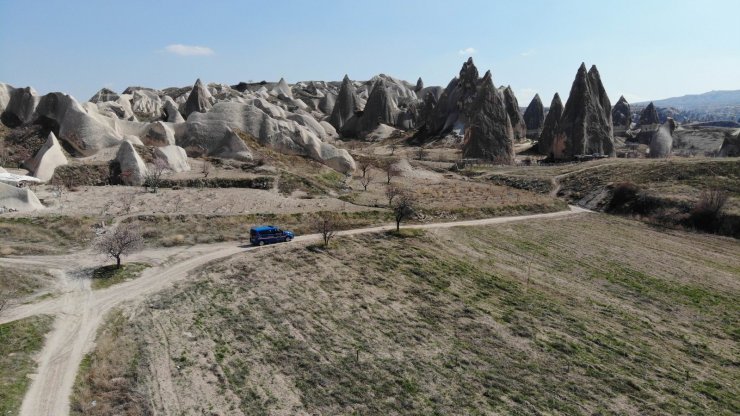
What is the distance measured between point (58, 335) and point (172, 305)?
507cm

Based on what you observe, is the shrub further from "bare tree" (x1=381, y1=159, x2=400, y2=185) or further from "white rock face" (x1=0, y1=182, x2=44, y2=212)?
"white rock face" (x1=0, y1=182, x2=44, y2=212)

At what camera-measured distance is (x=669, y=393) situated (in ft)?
69.2

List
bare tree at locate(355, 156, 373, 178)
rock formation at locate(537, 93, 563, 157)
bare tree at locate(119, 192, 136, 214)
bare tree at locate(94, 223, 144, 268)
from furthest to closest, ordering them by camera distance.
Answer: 1. rock formation at locate(537, 93, 563, 157)
2. bare tree at locate(355, 156, 373, 178)
3. bare tree at locate(119, 192, 136, 214)
4. bare tree at locate(94, 223, 144, 268)

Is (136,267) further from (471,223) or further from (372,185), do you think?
(372,185)

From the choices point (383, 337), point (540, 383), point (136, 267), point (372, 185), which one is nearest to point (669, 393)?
point (540, 383)

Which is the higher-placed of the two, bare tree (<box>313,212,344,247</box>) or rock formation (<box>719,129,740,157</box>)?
rock formation (<box>719,129,740,157</box>)

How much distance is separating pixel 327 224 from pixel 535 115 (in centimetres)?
12638

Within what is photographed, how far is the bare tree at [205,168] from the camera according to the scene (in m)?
52.7

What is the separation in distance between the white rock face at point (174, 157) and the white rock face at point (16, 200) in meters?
15.7

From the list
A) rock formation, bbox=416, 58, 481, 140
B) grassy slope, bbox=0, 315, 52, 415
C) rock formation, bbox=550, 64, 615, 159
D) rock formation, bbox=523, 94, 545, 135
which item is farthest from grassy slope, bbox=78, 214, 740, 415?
rock formation, bbox=523, 94, 545, 135

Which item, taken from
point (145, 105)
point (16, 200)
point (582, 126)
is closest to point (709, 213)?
point (582, 126)

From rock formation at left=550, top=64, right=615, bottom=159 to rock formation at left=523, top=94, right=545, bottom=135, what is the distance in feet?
195

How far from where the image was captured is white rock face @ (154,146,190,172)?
5381 centimetres

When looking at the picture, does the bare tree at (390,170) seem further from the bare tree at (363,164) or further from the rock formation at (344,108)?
the rock formation at (344,108)
